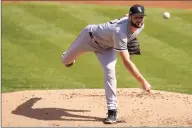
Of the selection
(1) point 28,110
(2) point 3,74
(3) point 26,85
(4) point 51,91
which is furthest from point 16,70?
(1) point 28,110

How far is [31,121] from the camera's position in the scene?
7117mm

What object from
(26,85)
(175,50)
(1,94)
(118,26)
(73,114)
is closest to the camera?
(118,26)

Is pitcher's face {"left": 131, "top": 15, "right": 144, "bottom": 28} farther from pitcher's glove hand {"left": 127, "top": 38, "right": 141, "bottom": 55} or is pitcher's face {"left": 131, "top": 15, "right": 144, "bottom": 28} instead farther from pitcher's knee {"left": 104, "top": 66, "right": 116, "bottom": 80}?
pitcher's glove hand {"left": 127, "top": 38, "right": 141, "bottom": 55}

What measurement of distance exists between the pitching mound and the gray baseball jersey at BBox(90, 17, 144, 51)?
1114 millimetres

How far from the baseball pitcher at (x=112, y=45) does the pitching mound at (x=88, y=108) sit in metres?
0.49

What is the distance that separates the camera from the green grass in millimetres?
9734

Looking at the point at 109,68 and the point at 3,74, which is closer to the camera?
the point at 109,68

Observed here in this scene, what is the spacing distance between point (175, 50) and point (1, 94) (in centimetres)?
451

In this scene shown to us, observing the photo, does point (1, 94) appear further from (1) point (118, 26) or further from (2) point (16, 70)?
(1) point (118, 26)

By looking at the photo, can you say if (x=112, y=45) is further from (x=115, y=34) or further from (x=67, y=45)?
(x=67, y=45)

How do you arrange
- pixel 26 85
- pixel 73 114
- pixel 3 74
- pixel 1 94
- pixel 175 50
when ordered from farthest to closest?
1. pixel 175 50
2. pixel 3 74
3. pixel 26 85
4. pixel 1 94
5. pixel 73 114

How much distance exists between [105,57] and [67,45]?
4.79 metres

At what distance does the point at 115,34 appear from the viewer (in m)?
6.79

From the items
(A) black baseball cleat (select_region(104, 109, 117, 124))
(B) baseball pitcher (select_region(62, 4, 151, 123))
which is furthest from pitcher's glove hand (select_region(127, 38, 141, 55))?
(A) black baseball cleat (select_region(104, 109, 117, 124))
